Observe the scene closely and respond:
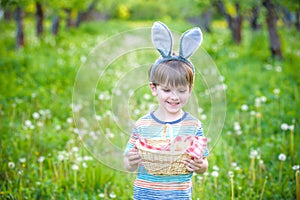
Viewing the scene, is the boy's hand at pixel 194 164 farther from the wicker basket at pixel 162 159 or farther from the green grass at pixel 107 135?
the green grass at pixel 107 135

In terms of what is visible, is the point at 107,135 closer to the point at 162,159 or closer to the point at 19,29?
the point at 162,159

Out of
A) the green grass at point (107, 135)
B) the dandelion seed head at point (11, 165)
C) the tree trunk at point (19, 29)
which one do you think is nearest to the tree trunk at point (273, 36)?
the green grass at point (107, 135)

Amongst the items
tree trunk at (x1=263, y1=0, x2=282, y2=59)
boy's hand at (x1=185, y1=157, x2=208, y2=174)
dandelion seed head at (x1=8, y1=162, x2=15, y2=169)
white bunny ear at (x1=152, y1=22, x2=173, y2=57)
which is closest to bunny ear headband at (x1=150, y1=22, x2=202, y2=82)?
white bunny ear at (x1=152, y1=22, x2=173, y2=57)

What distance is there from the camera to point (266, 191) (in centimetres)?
330

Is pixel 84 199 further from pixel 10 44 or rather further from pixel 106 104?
pixel 10 44

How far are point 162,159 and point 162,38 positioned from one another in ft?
1.99

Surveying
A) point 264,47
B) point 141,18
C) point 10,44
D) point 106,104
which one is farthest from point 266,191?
point 141,18

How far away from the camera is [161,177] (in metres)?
2.18

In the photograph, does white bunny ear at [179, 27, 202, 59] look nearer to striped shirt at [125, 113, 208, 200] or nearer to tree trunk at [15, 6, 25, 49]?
striped shirt at [125, 113, 208, 200]

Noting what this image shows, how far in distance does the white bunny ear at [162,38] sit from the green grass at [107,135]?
3.96ft

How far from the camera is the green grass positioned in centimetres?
337

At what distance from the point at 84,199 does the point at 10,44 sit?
28.2 feet

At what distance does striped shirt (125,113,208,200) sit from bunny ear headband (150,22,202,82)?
296 mm

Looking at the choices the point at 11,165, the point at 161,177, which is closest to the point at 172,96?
the point at 161,177
